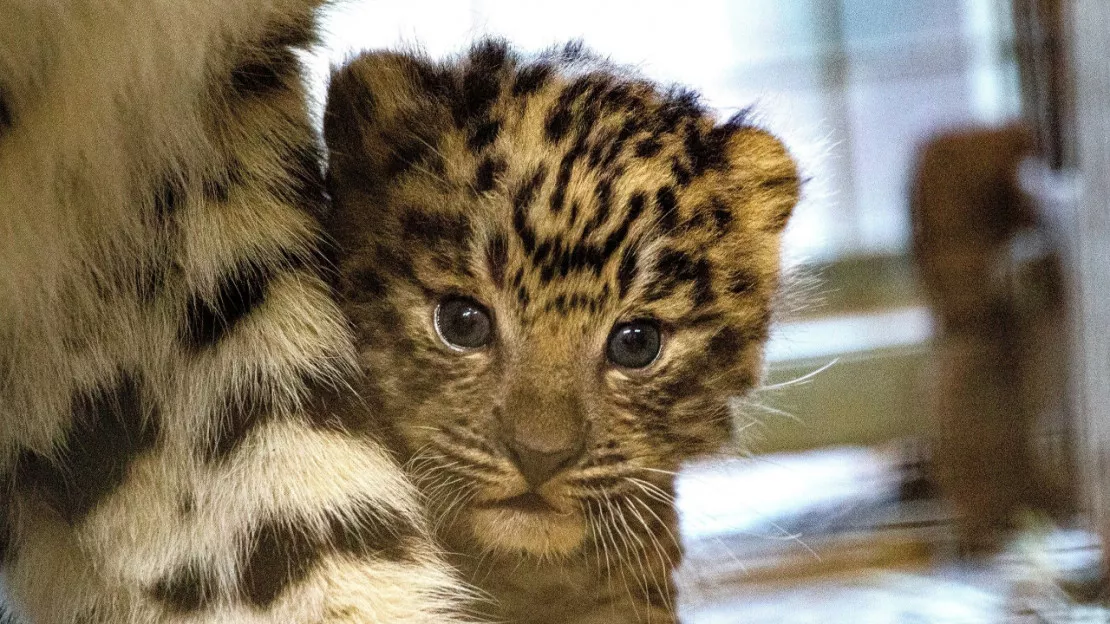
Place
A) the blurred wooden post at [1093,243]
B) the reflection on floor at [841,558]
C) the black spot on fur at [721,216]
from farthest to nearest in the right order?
the blurred wooden post at [1093,243] < the reflection on floor at [841,558] < the black spot on fur at [721,216]

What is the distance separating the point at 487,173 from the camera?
66 cm

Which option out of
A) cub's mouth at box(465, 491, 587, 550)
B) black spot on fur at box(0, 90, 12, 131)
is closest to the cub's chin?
cub's mouth at box(465, 491, 587, 550)

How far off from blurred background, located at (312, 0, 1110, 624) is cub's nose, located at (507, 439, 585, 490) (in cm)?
20

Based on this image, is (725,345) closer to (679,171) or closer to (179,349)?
(679,171)

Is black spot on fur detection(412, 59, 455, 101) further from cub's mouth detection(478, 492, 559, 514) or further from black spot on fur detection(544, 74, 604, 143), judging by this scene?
cub's mouth detection(478, 492, 559, 514)

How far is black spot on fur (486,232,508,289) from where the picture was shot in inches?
26.0

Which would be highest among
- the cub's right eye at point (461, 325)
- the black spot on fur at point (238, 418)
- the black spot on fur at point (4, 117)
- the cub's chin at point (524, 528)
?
the black spot on fur at point (4, 117)

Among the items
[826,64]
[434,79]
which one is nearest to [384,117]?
[434,79]

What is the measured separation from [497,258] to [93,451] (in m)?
0.27

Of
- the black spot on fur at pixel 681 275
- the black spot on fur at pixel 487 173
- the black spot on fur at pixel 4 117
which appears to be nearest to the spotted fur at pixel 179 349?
the black spot on fur at pixel 4 117

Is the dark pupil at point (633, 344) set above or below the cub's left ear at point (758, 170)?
below

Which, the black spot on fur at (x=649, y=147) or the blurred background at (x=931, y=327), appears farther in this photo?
the blurred background at (x=931, y=327)

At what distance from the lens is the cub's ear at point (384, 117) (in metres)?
0.65

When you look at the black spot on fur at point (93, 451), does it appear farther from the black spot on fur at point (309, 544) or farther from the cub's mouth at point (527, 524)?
the cub's mouth at point (527, 524)
